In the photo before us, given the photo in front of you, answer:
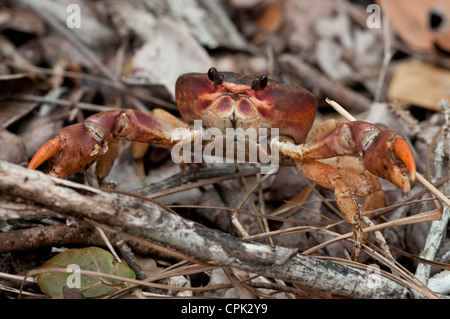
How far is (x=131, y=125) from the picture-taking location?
265 cm

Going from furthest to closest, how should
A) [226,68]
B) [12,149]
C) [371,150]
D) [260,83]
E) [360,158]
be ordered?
[226,68]
[12,149]
[260,83]
[360,158]
[371,150]

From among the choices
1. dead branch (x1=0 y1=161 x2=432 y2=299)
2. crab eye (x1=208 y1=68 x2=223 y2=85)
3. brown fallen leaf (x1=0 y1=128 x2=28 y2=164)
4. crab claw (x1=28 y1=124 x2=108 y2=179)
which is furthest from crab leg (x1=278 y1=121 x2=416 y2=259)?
brown fallen leaf (x1=0 y1=128 x2=28 y2=164)

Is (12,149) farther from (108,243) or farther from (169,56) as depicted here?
(169,56)

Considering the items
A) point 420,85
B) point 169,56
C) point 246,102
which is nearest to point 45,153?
point 246,102

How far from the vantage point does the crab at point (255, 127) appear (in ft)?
7.66

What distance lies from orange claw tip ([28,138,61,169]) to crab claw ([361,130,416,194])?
1.54 metres

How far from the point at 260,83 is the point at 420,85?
6.57 feet

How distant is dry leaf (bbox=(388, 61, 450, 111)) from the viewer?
3781mm

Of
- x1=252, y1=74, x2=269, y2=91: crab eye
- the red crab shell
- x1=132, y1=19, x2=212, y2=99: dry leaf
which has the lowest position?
the red crab shell

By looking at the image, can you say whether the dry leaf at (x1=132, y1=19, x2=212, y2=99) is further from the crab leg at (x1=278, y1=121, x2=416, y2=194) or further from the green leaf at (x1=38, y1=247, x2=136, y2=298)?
the green leaf at (x1=38, y1=247, x2=136, y2=298)

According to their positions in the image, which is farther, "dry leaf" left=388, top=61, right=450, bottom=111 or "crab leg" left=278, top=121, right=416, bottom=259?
"dry leaf" left=388, top=61, right=450, bottom=111

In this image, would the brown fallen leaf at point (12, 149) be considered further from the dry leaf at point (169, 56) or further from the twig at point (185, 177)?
the dry leaf at point (169, 56)

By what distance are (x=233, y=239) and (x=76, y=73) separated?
8.46ft

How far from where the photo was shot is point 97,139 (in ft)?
8.12
